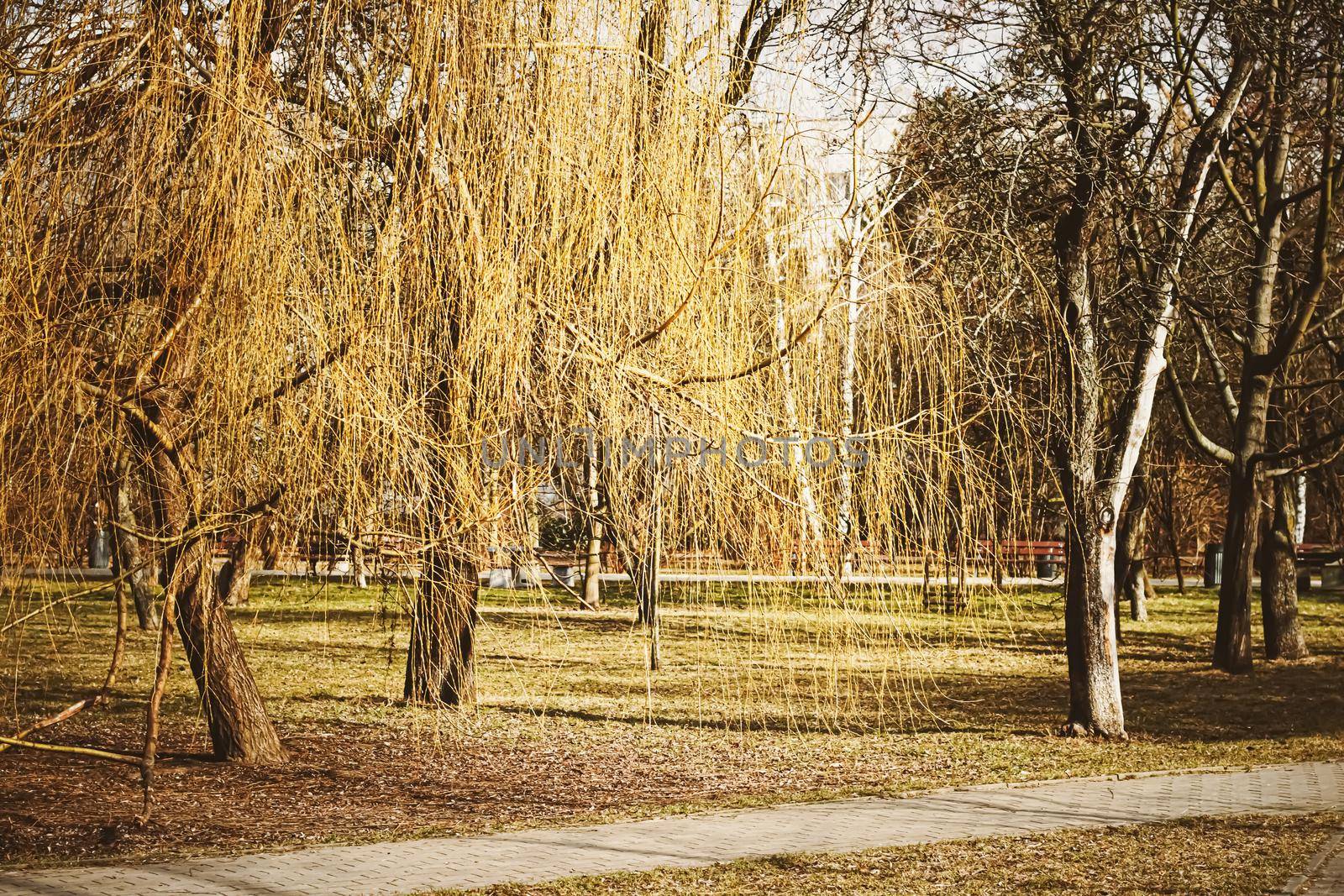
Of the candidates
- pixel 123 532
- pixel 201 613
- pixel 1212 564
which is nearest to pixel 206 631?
pixel 201 613

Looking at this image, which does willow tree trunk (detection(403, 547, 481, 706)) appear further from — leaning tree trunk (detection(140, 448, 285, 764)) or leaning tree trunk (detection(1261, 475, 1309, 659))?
leaning tree trunk (detection(1261, 475, 1309, 659))

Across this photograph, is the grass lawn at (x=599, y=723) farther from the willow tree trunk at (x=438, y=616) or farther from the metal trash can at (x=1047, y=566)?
the metal trash can at (x=1047, y=566)

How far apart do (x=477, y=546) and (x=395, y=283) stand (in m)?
1.21

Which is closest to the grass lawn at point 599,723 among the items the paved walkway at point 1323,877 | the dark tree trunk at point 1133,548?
the paved walkway at point 1323,877

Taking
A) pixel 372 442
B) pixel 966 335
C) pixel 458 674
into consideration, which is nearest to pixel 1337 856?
pixel 966 335

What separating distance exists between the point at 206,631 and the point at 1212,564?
28642 mm

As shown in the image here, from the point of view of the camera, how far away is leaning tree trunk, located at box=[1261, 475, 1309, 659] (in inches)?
664

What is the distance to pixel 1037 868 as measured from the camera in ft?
21.3

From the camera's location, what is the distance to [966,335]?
665 centimetres

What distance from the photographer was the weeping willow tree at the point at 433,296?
204 inches

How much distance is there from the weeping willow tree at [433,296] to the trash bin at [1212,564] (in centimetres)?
2760

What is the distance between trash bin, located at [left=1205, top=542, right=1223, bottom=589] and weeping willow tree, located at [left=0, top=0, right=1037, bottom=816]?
1087 inches

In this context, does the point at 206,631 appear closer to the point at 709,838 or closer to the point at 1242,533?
the point at 709,838

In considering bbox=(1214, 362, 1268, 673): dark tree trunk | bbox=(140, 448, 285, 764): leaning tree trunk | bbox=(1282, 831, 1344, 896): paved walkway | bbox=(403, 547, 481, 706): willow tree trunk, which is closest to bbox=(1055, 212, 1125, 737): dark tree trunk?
bbox=(1282, 831, 1344, 896): paved walkway
